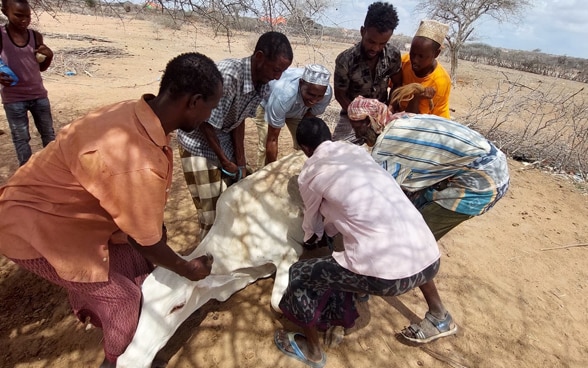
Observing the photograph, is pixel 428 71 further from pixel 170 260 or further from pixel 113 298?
pixel 113 298

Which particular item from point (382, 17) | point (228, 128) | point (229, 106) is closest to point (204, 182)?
point (228, 128)

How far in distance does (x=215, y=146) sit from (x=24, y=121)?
2312 millimetres

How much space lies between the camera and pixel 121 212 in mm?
1312

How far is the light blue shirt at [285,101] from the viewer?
297cm

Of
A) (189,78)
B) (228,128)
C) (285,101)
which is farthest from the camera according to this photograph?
(285,101)

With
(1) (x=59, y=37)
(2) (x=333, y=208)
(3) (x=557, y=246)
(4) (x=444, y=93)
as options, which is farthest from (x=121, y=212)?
(1) (x=59, y=37)

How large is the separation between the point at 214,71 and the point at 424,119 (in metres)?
1.28

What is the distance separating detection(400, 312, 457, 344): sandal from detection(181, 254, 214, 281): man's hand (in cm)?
137

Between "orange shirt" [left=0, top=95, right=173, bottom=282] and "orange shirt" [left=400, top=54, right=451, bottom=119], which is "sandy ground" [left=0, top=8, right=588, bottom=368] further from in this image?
"orange shirt" [left=400, top=54, right=451, bottom=119]

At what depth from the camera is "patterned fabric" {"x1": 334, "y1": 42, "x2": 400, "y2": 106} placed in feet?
9.71

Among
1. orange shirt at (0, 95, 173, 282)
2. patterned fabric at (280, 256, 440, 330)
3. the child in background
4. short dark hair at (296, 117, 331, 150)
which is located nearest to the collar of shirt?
orange shirt at (0, 95, 173, 282)

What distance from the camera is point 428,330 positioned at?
2318 millimetres

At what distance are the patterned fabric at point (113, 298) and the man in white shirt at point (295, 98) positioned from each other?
1.53m

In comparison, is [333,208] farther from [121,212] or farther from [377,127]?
[121,212]
